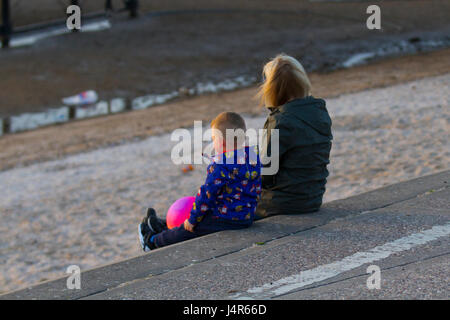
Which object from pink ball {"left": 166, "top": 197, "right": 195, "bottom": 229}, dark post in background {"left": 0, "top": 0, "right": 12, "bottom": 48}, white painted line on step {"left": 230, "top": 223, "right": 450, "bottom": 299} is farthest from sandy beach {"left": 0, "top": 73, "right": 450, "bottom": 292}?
dark post in background {"left": 0, "top": 0, "right": 12, "bottom": 48}

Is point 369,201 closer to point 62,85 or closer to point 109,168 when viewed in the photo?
point 109,168

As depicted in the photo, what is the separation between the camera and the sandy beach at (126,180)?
760cm

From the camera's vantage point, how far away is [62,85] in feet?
65.1

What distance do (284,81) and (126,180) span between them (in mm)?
5405

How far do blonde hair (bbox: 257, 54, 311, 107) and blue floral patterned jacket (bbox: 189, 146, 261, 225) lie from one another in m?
0.48

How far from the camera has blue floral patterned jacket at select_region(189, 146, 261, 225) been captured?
484cm

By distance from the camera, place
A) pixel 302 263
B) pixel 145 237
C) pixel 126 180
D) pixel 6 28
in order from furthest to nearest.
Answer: pixel 6 28 < pixel 126 180 < pixel 145 237 < pixel 302 263

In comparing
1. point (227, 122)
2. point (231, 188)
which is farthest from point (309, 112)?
point (231, 188)

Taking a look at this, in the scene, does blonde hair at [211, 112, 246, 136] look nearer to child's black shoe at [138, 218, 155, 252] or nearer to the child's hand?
the child's hand

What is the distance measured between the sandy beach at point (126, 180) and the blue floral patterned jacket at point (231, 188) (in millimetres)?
2273

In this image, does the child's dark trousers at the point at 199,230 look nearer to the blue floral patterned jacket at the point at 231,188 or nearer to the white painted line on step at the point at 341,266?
the blue floral patterned jacket at the point at 231,188

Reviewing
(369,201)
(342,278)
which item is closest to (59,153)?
(369,201)

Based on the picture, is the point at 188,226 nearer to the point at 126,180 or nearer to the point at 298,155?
the point at 298,155

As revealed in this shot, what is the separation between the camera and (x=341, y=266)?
4242 mm
